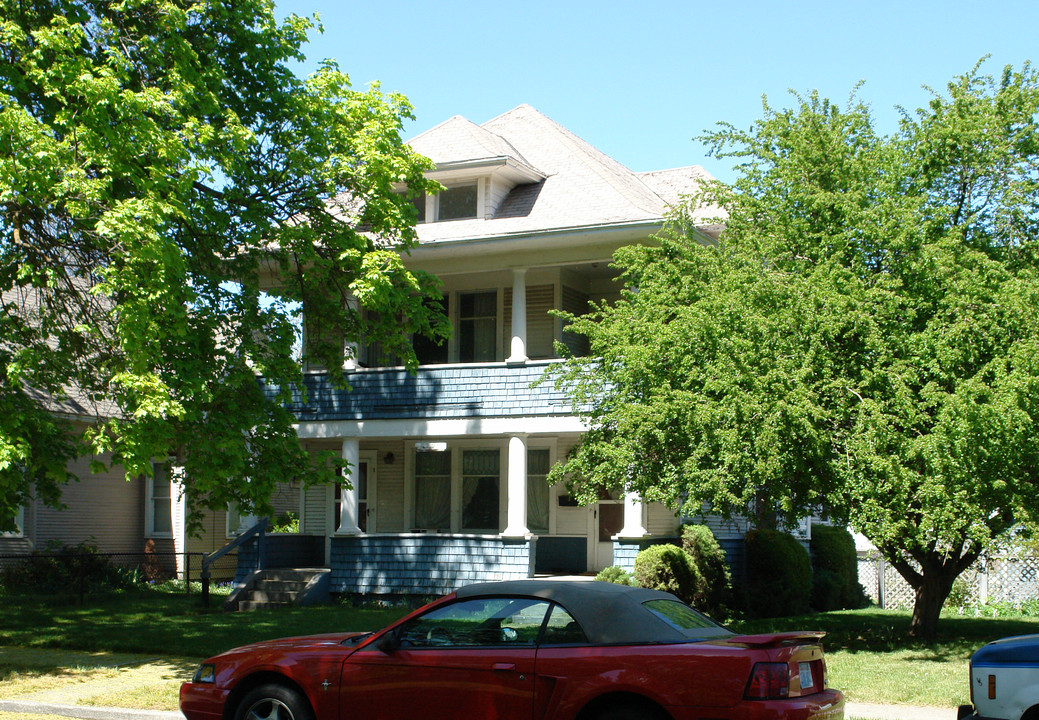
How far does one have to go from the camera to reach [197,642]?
13680 mm

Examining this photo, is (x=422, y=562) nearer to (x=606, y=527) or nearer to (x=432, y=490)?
(x=432, y=490)

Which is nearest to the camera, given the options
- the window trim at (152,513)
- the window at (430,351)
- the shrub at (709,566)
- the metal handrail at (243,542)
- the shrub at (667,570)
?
the shrub at (667,570)

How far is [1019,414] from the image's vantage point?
1102 cm

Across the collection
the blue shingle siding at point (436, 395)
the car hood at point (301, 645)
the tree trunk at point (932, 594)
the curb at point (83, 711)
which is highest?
the blue shingle siding at point (436, 395)

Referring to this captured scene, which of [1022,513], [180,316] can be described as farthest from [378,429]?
[1022,513]

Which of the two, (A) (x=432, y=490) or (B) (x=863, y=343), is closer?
(B) (x=863, y=343)

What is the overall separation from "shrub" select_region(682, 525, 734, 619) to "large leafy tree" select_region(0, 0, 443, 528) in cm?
630

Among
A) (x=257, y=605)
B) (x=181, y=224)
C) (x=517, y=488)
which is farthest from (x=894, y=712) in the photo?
(x=257, y=605)

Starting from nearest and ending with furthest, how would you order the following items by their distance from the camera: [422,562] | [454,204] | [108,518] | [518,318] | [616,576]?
1. [616,576]
2. [518,318]
3. [422,562]
4. [454,204]
5. [108,518]

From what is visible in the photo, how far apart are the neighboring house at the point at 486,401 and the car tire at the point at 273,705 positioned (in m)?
11.0

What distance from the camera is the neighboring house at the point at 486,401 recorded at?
19359 millimetres

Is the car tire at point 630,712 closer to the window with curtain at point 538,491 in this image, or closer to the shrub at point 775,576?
the shrub at point 775,576

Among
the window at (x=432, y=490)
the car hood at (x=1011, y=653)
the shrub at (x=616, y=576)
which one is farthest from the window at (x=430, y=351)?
the car hood at (x=1011, y=653)

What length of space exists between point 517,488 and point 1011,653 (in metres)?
12.8
